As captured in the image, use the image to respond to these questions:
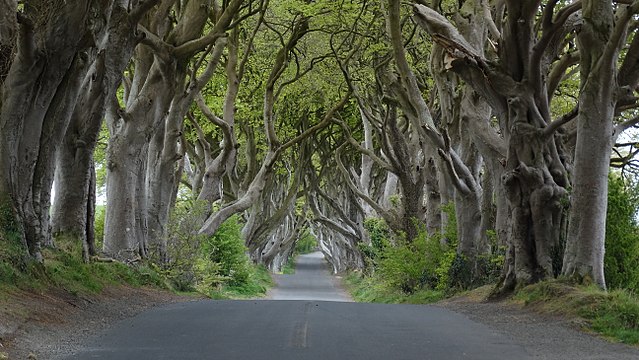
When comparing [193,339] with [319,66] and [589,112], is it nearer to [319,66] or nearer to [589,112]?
[589,112]

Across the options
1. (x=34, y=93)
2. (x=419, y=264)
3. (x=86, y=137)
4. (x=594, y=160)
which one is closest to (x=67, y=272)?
(x=86, y=137)

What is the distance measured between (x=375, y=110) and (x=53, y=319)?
20.8 m

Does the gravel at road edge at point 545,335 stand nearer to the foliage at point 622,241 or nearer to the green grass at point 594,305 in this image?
the green grass at point 594,305

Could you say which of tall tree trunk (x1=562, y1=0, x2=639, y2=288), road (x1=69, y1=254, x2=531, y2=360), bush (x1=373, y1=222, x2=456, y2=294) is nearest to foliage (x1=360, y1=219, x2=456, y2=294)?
bush (x1=373, y1=222, x2=456, y2=294)

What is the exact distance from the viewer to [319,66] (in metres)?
30.2

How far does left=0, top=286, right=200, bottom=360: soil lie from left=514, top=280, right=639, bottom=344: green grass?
6.51m

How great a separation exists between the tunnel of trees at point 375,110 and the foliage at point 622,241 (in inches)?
32.6

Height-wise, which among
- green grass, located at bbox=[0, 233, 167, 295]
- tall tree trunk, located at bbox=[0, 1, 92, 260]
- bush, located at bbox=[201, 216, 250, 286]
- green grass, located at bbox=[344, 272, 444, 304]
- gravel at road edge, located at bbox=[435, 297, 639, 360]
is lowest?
gravel at road edge, located at bbox=[435, 297, 639, 360]

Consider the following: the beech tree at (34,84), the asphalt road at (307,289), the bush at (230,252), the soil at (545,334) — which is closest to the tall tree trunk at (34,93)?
the beech tree at (34,84)

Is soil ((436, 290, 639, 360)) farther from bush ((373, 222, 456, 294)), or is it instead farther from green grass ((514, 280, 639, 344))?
bush ((373, 222, 456, 294))

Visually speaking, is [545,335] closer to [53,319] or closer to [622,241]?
[622,241]

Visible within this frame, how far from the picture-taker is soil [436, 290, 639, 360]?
896 cm

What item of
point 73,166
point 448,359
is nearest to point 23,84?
point 73,166

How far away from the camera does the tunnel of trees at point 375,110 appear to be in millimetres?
12297
